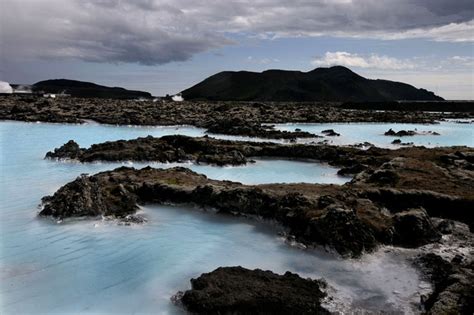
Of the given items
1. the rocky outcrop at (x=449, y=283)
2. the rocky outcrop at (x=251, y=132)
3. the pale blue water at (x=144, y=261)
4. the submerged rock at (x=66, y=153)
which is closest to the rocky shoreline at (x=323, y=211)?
the rocky outcrop at (x=449, y=283)

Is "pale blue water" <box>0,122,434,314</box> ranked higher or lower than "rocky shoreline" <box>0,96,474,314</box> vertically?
lower

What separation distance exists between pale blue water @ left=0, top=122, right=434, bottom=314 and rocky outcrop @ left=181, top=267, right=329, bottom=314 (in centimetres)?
50

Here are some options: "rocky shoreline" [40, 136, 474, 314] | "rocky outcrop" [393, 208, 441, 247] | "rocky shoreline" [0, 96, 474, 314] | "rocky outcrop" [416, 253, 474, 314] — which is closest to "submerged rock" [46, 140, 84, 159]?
"rocky shoreline" [0, 96, 474, 314]

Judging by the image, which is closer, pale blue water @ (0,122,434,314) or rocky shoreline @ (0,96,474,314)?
rocky shoreline @ (0,96,474,314)

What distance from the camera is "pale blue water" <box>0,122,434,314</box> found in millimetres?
8859

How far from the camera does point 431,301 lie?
8.54m

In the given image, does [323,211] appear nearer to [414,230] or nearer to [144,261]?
[414,230]

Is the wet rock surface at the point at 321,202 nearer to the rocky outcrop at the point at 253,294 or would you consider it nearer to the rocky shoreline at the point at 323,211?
the rocky shoreline at the point at 323,211

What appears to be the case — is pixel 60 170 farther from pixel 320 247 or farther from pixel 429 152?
pixel 429 152

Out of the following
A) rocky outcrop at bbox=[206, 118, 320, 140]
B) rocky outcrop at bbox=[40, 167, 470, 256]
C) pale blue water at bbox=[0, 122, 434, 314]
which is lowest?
pale blue water at bbox=[0, 122, 434, 314]

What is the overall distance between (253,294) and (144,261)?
3370 mm

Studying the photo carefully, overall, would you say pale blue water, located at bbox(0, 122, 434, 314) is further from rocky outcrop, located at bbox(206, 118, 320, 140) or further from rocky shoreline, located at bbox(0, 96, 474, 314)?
rocky outcrop, located at bbox(206, 118, 320, 140)

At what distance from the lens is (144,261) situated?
35.2 ft

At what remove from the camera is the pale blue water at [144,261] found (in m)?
8.86
